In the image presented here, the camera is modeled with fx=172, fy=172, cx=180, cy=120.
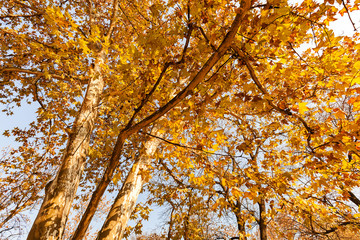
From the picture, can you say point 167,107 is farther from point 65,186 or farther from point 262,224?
point 262,224

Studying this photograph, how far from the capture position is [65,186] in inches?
105

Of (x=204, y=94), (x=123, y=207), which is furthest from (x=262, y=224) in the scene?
(x=204, y=94)

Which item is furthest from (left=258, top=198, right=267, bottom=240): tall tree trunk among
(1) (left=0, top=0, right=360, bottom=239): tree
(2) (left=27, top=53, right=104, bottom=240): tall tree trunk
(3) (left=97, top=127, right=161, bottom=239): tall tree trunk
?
(2) (left=27, top=53, right=104, bottom=240): tall tree trunk

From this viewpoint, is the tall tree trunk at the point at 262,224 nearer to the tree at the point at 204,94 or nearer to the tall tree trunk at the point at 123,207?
the tree at the point at 204,94

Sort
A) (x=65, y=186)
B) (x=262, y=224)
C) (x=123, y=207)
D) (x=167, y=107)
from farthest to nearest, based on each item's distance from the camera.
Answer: (x=262, y=224), (x=123, y=207), (x=65, y=186), (x=167, y=107)

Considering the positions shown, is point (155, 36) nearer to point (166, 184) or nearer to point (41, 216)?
point (41, 216)

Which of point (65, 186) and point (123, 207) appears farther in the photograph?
point (123, 207)

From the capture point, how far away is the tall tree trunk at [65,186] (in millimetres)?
2324

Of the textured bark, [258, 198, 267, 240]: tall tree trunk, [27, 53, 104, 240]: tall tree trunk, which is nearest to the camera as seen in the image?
the textured bark

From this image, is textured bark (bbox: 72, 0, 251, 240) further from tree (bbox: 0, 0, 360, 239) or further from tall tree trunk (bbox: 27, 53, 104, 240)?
tall tree trunk (bbox: 27, 53, 104, 240)

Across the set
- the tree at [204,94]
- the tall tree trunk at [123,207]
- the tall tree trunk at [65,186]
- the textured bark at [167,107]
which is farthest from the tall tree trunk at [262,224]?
the textured bark at [167,107]

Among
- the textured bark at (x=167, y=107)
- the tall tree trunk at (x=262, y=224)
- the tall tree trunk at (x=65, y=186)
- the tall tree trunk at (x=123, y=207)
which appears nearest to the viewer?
the textured bark at (x=167, y=107)

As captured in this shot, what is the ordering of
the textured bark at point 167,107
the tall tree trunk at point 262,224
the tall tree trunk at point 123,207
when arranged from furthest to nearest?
the tall tree trunk at point 262,224 < the tall tree trunk at point 123,207 < the textured bark at point 167,107

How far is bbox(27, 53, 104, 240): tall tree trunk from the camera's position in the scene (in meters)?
2.32
